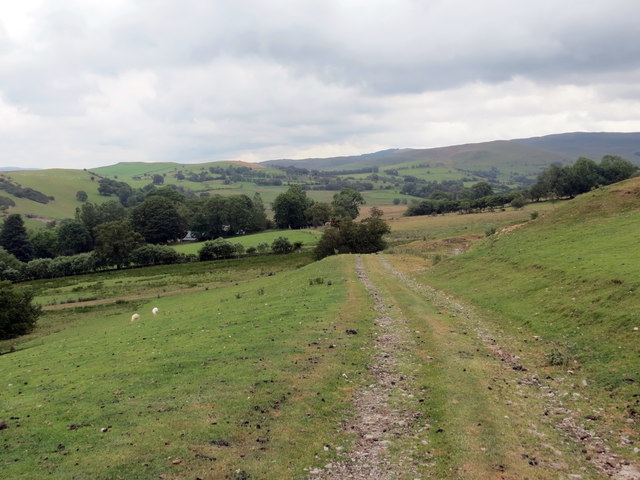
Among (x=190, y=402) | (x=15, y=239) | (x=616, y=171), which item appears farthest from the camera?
(x=15, y=239)

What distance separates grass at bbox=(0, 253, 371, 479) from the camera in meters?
10.6

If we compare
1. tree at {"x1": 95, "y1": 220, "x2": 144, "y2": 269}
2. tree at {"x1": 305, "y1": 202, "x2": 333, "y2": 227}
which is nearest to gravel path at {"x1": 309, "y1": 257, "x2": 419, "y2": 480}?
tree at {"x1": 95, "y1": 220, "x2": 144, "y2": 269}

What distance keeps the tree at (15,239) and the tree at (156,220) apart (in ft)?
124

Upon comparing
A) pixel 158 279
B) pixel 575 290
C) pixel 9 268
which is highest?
pixel 575 290

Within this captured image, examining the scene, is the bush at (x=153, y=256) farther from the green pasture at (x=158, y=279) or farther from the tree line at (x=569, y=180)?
the tree line at (x=569, y=180)

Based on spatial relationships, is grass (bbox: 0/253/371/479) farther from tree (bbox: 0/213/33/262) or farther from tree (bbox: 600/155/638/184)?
tree (bbox: 600/155/638/184)

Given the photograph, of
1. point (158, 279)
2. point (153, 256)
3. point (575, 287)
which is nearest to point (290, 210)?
point (153, 256)

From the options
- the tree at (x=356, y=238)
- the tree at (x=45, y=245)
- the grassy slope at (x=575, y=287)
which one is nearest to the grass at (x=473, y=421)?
the grassy slope at (x=575, y=287)

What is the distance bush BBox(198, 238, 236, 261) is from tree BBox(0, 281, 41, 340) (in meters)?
62.7

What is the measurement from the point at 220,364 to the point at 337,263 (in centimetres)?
4372

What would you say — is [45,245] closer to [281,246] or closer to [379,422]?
[281,246]

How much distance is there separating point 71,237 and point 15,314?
118m

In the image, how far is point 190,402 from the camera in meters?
14.3

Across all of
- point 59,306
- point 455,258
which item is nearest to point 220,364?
point 455,258
